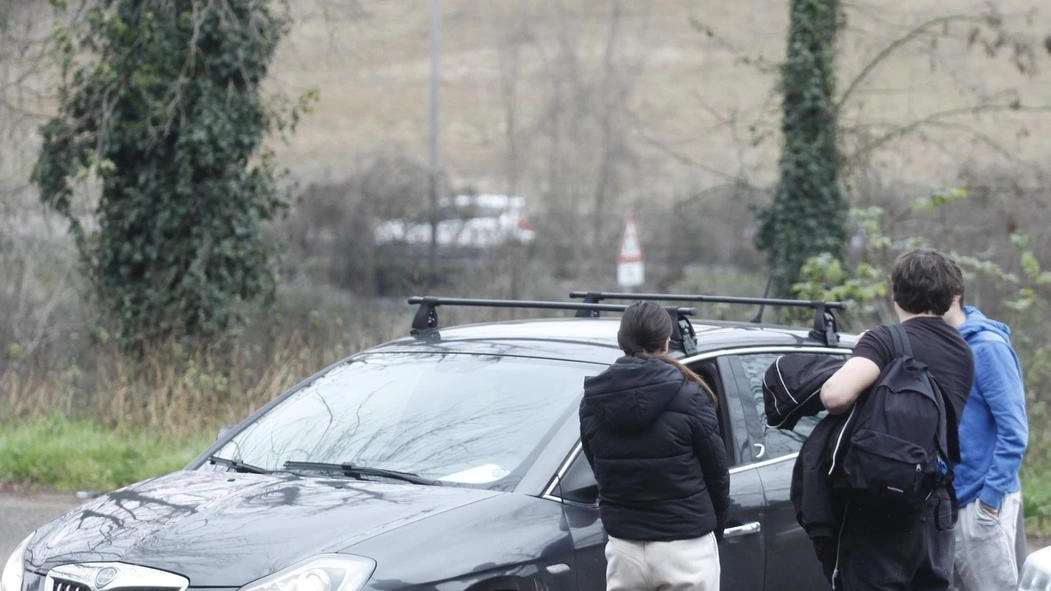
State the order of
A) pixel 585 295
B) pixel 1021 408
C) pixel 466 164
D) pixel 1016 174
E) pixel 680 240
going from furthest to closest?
pixel 466 164, pixel 680 240, pixel 1016 174, pixel 585 295, pixel 1021 408

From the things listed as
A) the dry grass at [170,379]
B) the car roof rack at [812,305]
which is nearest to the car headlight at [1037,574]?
the car roof rack at [812,305]

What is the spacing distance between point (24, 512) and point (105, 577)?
16.4ft

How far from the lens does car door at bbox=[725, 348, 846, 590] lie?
539 cm

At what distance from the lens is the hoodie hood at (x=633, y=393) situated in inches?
175

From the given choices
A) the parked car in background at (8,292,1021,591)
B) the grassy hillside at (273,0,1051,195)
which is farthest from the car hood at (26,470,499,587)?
the grassy hillside at (273,0,1051,195)

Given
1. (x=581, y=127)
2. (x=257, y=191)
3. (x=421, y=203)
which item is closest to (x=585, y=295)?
(x=257, y=191)

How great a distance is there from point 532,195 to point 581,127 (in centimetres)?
481

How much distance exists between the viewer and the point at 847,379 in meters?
4.42

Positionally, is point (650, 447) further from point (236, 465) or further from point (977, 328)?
point (236, 465)

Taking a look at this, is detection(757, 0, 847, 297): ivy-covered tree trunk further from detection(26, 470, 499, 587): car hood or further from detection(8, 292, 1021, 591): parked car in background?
detection(26, 470, 499, 587): car hood

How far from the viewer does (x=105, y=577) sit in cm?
441

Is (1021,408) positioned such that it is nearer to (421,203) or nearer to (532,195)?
(421,203)

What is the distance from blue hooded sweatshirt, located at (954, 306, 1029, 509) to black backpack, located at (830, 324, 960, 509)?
0.56 meters

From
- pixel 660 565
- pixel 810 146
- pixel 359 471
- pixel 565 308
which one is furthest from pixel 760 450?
pixel 810 146
